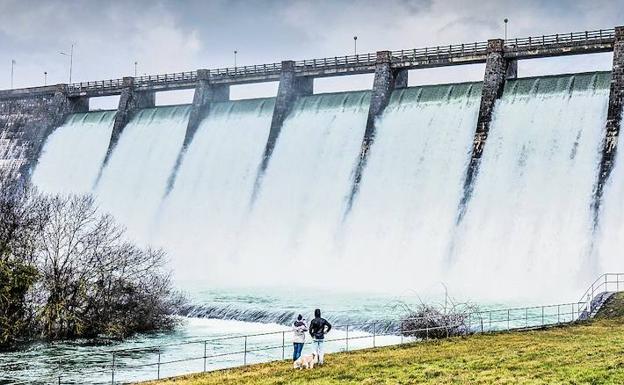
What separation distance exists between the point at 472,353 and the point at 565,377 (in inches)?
197

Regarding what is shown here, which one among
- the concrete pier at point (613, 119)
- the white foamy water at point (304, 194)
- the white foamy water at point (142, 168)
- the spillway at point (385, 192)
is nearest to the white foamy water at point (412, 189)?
the spillway at point (385, 192)

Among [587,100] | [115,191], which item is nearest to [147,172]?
[115,191]

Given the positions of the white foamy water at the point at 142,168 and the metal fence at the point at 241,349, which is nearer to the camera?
the metal fence at the point at 241,349

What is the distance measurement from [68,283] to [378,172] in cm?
2276

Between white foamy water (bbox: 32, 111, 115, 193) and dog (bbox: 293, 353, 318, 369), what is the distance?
4759 centimetres

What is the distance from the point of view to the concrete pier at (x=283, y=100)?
196 feet

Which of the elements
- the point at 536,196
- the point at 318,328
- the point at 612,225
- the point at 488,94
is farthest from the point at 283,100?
the point at 318,328

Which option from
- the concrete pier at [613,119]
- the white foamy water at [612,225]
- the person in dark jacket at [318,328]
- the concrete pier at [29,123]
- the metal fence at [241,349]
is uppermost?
the concrete pier at [29,123]

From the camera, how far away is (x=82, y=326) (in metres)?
35.6

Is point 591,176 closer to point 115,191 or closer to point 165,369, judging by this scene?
point 165,369

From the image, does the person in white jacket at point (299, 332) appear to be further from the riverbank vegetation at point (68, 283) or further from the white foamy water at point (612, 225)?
the white foamy water at point (612, 225)

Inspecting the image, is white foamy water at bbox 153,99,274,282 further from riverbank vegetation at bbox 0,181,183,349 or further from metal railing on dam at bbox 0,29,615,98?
riverbank vegetation at bbox 0,181,183,349

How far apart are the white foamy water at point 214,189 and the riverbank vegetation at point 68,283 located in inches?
674

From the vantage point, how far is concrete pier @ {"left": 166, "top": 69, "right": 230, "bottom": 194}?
6400 cm
